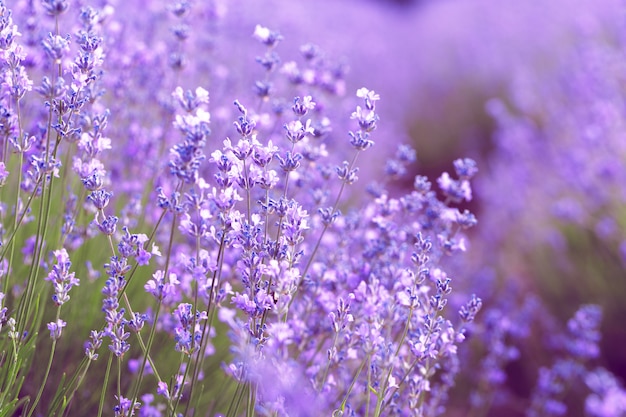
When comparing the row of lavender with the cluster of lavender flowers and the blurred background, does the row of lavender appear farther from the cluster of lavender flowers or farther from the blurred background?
the blurred background

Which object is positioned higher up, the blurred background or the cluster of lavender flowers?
the blurred background

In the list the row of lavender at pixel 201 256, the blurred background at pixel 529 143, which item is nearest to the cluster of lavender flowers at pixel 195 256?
the row of lavender at pixel 201 256

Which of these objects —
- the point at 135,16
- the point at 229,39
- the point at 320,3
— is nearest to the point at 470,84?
the point at 320,3

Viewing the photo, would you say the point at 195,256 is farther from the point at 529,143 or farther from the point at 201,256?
the point at 529,143

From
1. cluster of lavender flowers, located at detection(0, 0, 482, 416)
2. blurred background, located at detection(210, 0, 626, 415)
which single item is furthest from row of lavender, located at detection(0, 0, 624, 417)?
blurred background, located at detection(210, 0, 626, 415)

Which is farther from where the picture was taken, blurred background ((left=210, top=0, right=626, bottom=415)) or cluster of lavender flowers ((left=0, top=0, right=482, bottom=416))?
blurred background ((left=210, top=0, right=626, bottom=415))

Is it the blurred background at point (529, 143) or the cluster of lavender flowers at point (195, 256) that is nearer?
the cluster of lavender flowers at point (195, 256)

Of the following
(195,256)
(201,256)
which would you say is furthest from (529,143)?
(201,256)

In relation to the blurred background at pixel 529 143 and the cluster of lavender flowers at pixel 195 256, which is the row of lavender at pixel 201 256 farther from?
the blurred background at pixel 529 143
